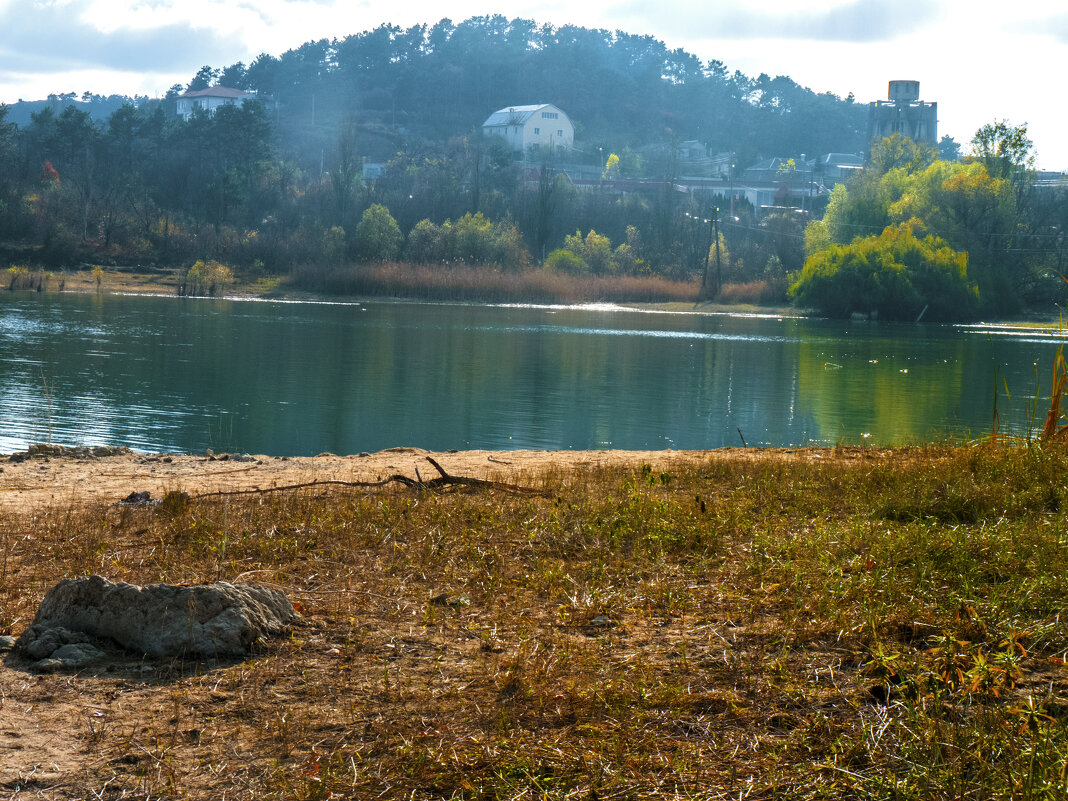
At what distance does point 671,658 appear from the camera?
5.20m

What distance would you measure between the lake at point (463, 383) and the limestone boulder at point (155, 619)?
316 inches

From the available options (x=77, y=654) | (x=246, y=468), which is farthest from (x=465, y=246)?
(x=77, y=654)

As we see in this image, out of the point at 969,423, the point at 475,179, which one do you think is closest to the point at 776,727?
the point at 969,423

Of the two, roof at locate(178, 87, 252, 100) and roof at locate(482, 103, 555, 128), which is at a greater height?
roof at locate(178, 87, 252, 100)

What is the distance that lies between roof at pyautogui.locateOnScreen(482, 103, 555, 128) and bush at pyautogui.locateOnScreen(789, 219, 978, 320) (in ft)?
253

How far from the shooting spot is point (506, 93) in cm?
17362

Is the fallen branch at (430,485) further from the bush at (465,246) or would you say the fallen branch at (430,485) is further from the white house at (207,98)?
the white house at (207,98)

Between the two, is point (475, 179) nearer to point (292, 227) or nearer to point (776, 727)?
point (292, 227)

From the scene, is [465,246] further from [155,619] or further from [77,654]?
[77,654]

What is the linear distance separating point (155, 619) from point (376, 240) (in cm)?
8504

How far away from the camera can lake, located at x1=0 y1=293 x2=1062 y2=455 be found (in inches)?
902

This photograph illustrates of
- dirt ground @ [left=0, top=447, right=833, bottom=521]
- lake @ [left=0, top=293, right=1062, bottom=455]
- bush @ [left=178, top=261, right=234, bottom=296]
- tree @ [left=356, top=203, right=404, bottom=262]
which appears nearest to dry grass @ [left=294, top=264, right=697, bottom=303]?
tree @ [left=356, top=203, right=404, bottom=262]

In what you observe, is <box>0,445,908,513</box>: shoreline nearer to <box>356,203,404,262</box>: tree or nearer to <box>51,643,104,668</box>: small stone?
<box>51,643,104,668</box>: small stone

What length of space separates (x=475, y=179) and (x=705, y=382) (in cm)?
8105
